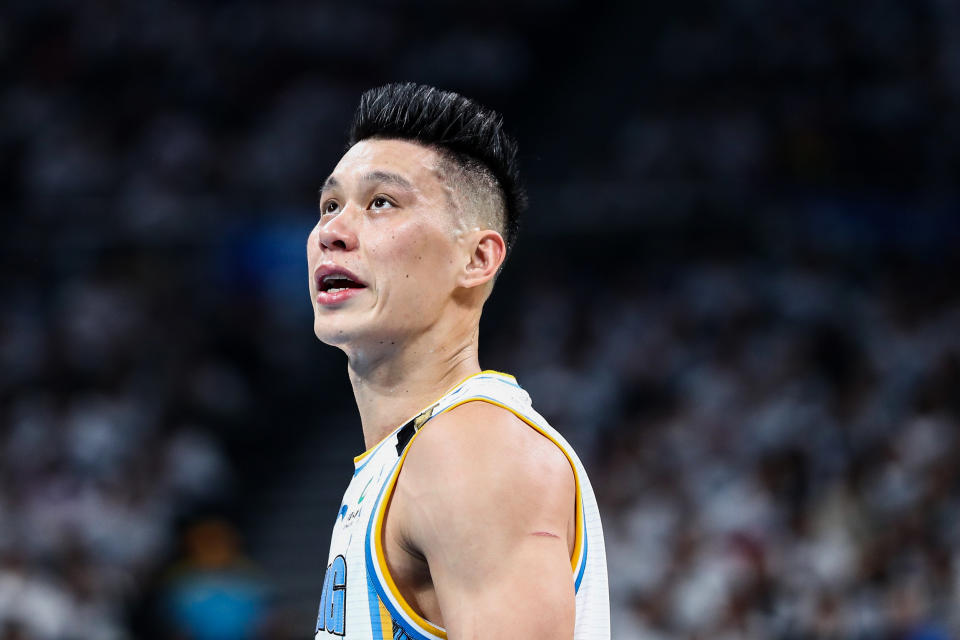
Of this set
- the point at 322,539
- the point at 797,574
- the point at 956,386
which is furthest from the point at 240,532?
the point at 956,386

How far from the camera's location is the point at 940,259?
1080cm

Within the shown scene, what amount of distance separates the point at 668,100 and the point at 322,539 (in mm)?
5799

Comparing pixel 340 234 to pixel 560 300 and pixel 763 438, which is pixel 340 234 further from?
pixel 560 300

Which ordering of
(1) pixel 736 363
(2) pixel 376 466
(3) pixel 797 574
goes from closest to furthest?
1. (2) pixel 376 466
2. (3) pixel 797 574
3. (1) pixel 736 363

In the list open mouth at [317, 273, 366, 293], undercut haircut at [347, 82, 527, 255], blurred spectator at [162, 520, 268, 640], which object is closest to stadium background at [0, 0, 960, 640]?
blurred spectator at [162, 520, 268, 640]

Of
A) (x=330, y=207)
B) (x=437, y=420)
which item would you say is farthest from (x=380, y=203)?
(x=437, y=420)

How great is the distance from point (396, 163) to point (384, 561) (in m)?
1.02

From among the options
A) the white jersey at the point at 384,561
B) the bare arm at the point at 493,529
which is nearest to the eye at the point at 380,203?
the white jersey at the point at 384,561

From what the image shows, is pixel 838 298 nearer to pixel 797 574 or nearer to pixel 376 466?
pixel 797 574

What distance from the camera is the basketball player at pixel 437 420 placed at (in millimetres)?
2281

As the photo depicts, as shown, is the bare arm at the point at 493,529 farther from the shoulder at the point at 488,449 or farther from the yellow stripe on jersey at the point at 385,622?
the yellow stripe on jersey at the point at 385,622

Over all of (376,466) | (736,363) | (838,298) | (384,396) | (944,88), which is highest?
(944,88)

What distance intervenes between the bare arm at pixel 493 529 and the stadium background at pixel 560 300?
5.35m

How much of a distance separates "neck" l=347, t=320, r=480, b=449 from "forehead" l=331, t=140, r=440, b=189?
388 millimetres
